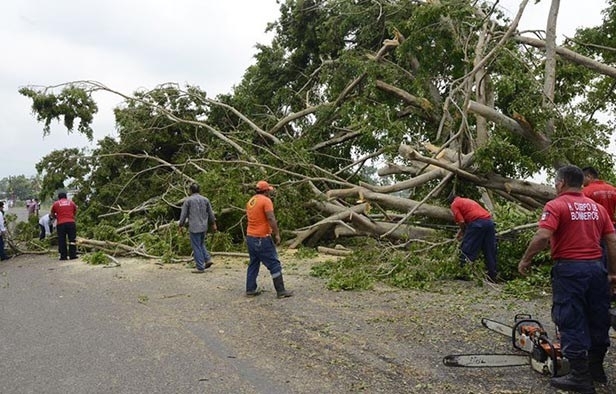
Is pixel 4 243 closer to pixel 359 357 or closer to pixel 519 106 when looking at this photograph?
pixel 359 357

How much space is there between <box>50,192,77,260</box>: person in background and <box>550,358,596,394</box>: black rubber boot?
922 cm

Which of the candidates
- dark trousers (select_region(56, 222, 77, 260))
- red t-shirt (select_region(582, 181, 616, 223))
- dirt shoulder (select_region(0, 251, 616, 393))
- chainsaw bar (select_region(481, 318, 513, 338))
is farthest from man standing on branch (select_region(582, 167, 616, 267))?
dark trousers (select_region(56, 222, 77, 260))

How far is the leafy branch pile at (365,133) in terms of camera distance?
25.1ft

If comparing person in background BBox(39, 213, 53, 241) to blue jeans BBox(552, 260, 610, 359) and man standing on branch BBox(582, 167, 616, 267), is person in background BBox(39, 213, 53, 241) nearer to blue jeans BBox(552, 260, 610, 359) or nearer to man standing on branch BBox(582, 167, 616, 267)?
man standing on branch BBox(582, 167, 616, 267)

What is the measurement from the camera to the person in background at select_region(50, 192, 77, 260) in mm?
9891

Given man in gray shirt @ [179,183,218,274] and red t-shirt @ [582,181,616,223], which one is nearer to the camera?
→ red t-shirt @ [582,181,616,223]

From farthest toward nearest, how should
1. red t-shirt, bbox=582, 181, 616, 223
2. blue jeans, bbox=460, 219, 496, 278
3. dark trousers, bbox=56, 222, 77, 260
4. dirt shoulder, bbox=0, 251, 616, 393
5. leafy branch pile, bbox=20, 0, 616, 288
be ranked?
1. dark trousers, bbox=56, 222, 77, 260
2. leafy branch pile, bbox=20, 0, 616, 288
3. blue jeans, bbox=460, 219, 496, 278
4. red t-shirt, bbox=582, 181, 616, 223
5. dirt shoulder, bbox=0, 251, 616, 393

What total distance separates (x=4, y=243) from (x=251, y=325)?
8.64 metres

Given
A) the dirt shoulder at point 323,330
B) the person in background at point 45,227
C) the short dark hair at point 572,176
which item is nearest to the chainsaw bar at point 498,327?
the dirt shoulder at point 323,330

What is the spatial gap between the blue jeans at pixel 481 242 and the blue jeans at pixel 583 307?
3.22m

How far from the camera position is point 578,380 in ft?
10.6

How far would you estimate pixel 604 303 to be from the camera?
11.0ft

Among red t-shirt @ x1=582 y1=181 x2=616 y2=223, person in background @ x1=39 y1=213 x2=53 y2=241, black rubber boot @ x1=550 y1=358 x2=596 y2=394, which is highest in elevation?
red t-shirt @ x1=582 y1=181 x2=616 y2=223

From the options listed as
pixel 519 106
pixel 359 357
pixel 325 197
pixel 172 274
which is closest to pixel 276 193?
pixel 325 197
